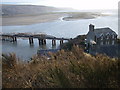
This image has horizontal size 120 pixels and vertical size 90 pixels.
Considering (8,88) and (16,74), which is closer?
(8,88)

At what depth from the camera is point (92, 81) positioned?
415 centimetres

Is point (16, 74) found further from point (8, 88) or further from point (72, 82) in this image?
point (72, 82)

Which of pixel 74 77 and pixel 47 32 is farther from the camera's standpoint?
pixel 47 32

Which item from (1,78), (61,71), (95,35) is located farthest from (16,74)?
(95,35)

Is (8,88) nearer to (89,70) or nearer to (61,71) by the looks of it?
(61,71)

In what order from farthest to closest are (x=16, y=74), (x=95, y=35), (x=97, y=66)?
(x=95, y=35), (x=16, y=74), (x=97, y=66)

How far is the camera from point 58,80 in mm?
4258

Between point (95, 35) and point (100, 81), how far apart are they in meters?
12.9

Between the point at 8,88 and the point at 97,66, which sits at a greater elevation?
the point at 97,66

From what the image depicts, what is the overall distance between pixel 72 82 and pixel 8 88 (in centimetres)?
138

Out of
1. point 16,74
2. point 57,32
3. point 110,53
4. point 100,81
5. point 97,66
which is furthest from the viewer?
point 57,32

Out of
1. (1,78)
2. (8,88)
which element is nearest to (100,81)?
(8,88)

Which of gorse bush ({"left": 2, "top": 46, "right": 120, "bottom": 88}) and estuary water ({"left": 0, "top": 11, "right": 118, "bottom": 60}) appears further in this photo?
estuary water ({"left": 0, "top": 11, "right": 118, "bottom": 60})

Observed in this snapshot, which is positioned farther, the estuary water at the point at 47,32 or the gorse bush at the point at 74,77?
the estuary water at the point at 47,32
